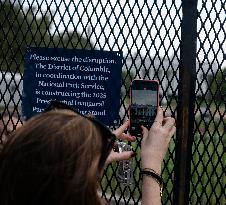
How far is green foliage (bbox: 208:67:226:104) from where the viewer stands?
2783mm

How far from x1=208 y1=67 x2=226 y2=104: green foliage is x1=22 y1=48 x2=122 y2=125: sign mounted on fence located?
1.65ft

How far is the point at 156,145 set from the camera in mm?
1740

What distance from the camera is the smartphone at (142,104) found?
89.7 inches

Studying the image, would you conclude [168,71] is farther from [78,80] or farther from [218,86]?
[78,80]

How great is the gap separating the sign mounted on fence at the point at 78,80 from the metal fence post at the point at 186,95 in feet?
1.13

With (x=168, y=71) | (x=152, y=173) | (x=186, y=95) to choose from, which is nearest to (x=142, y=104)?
(x=186, y=95)

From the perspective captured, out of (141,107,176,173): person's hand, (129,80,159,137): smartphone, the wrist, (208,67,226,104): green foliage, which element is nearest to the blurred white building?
(208,67,226,104): green foliage

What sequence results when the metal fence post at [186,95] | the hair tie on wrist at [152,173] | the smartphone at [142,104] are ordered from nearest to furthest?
the hair tie on wrist at [152,173] → the smartphone at [142,104] → the metal fence post at [186,95]

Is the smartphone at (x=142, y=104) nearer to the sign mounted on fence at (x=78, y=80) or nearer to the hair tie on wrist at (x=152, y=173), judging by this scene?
the sign mounted on fence at (x=78, y=80)

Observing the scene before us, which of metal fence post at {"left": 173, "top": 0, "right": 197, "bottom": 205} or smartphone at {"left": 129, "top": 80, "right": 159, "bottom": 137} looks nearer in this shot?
smartphone at {"left": 129, "top": 80, "right": 159, "bottom": 137}

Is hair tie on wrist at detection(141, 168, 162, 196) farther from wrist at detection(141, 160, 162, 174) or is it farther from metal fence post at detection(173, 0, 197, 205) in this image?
metal fence post at detection(173, 0, 197, 205)

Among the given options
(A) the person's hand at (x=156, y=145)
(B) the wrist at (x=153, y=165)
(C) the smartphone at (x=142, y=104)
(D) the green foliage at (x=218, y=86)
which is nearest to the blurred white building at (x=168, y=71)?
(D) the green foliage at (x=218, y=86)

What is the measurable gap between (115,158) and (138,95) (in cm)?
61

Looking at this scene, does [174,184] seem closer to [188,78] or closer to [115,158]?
[188,78]
